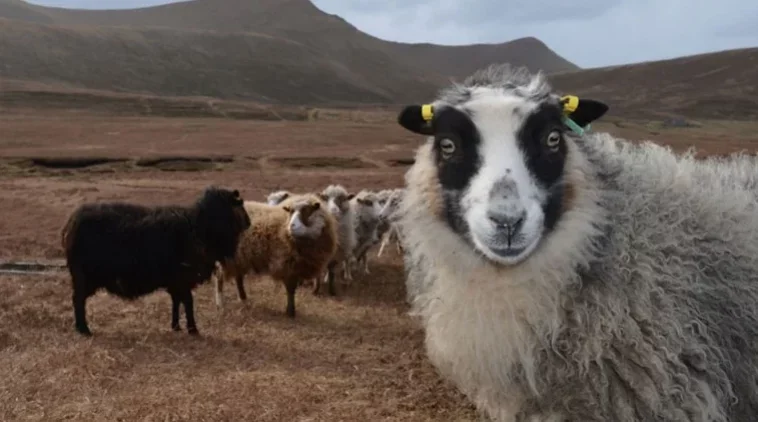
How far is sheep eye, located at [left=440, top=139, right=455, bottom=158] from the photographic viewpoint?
12.2 ft

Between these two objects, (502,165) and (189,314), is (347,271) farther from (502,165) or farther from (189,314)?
(502,165)

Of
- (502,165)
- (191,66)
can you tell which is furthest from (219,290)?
(191,66)

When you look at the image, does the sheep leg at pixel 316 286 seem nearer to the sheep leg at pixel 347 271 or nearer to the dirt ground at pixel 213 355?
the dirt ground at pixel 213 355

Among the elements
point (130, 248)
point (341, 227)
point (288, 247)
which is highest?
point (130, 248)

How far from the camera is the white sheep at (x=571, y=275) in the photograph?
3.50 meters

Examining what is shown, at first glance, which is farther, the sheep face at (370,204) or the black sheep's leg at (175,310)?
the sheep face at (370,204)

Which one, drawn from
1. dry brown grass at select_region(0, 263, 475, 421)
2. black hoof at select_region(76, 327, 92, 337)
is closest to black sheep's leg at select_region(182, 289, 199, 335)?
dry brown grass at select_region(0, 263, 475, 421)

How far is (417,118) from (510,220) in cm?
105

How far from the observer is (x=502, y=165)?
347 centimetres

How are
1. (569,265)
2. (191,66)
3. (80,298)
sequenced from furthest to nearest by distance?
(191,66) < (80,298) < (569,265)

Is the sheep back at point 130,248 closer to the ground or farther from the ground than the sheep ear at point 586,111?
closer to the ground

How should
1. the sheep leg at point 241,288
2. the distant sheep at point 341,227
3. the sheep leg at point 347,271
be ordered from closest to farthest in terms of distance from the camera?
the sheep leg at point 241,288, the distant sheep at point 341,227, the sheep leg at point 347,271

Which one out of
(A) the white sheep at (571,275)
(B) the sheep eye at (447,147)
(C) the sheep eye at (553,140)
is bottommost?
(A) the white sheep at (571,275)

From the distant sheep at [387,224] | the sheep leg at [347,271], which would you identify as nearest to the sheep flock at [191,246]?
the sheep leg at [347,271]
